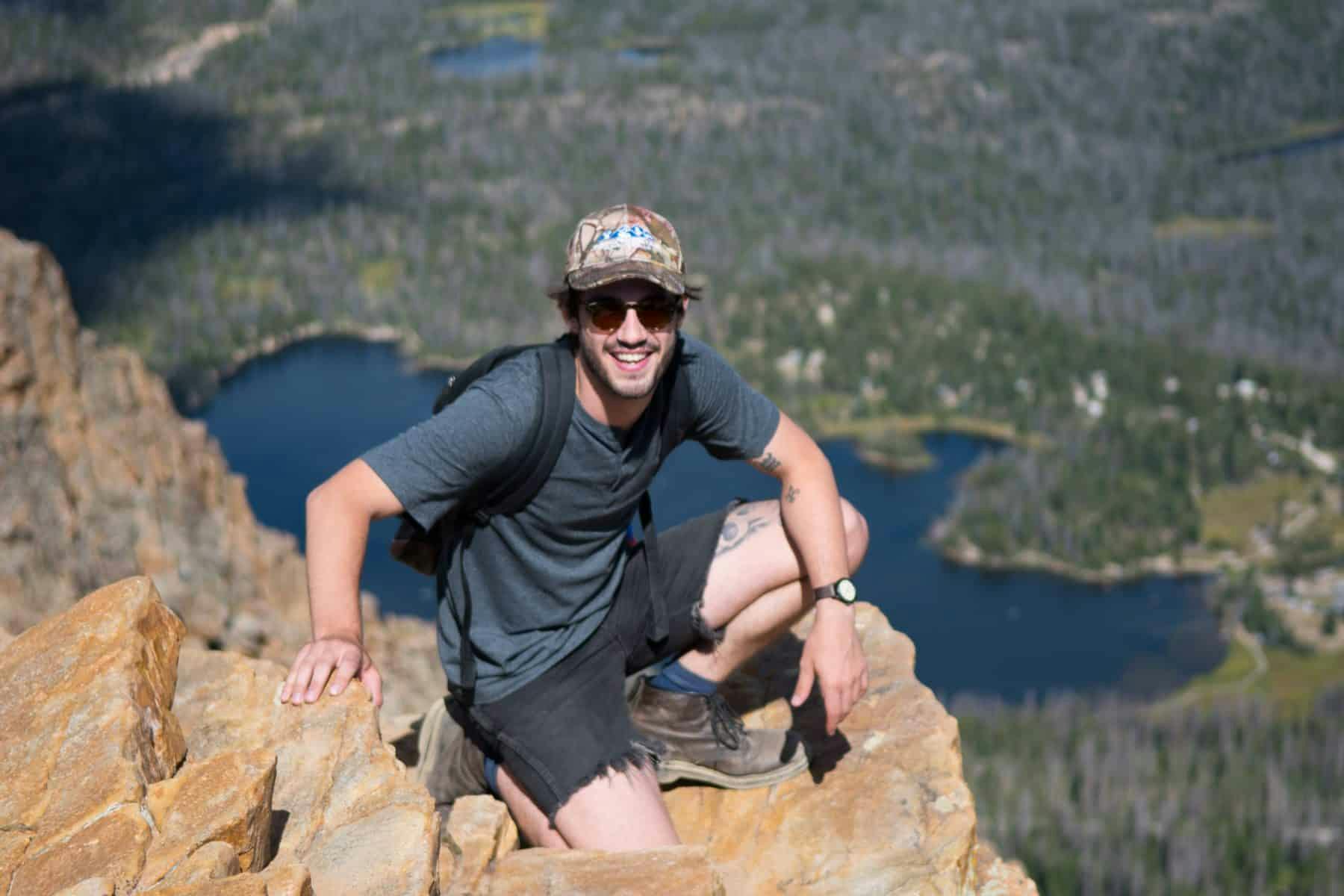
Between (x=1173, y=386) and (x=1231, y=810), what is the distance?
316 ft

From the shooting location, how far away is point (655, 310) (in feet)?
32.1

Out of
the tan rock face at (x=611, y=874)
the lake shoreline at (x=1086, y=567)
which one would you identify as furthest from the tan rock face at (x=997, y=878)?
the lake shoreline at (x=1086, y=567)

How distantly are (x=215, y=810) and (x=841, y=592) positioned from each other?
4470 millimetres

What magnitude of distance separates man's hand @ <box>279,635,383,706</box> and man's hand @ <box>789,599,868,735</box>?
9.73ft

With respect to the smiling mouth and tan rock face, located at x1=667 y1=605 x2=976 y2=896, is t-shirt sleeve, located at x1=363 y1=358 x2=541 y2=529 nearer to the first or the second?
the smiling mouth

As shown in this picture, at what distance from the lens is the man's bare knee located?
1167 cm

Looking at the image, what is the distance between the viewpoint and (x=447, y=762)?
1167cm

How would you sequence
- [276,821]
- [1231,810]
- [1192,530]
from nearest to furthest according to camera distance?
[276,821]
[1231,810]
[1192,530]

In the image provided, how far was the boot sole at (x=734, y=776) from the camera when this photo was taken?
11.9m

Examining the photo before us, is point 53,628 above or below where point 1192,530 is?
above

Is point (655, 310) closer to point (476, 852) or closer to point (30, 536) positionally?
point (476, 852)

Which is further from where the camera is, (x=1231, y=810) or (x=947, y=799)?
(x=1231, y=810)

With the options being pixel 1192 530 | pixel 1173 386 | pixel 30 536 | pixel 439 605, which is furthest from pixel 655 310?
pixel 1173 386

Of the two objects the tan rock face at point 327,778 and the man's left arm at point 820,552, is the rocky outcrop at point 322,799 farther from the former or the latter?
the man's left arm at point 820,552
